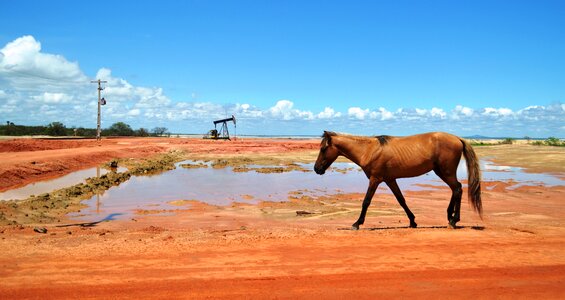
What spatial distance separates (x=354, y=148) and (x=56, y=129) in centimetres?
7501

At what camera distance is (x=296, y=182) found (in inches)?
808

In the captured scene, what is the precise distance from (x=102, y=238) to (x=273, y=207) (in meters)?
6.28

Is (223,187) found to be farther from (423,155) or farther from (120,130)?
(120,130)

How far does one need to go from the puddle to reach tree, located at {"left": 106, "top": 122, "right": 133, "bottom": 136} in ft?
230

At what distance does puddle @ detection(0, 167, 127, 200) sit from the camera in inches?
574

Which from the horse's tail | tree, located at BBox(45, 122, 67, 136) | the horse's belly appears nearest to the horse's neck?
the horse's belly

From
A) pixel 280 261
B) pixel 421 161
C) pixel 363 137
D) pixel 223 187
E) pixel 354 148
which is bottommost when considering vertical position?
pixel 223 187

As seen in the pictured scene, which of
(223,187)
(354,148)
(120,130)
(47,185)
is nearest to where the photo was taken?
(354,148)

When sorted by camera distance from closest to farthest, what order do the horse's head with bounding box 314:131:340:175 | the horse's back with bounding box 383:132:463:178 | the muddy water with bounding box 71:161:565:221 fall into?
the horse's back with bounding box 383:132:463:178 < the horse's head with bounding box 314:131:340:175 < the muddy water with bounding box 71:161:565:221

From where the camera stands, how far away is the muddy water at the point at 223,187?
13.5 meters

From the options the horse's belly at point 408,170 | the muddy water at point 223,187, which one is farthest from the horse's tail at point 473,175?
the muddy water at point 223,187

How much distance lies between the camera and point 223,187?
1820cm

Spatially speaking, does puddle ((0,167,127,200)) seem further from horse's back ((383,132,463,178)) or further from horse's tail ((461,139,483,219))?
horse's tail ((461,139,483,219))

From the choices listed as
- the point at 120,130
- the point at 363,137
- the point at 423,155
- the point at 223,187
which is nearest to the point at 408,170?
the point at 423,155
